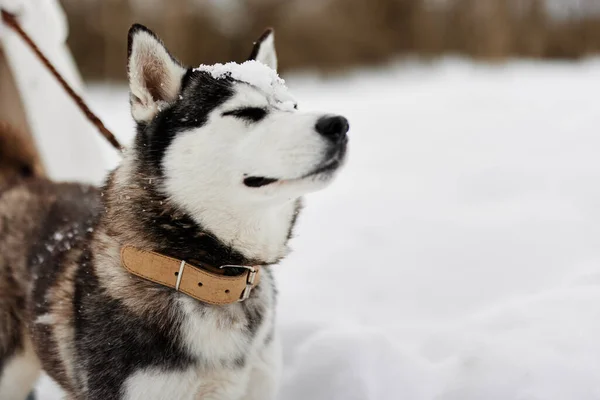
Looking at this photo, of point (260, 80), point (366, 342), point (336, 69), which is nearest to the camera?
point (260, 80)

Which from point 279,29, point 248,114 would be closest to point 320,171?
point 248,114

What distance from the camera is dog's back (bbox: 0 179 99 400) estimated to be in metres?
2.34

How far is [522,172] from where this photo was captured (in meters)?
5.02

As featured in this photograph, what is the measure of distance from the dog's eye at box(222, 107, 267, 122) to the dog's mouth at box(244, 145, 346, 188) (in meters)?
0.20

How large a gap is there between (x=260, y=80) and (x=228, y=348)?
890 mm

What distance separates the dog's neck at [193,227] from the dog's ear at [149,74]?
191 mm

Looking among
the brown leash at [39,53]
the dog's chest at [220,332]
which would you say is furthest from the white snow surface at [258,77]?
the brown leash at [39,53]

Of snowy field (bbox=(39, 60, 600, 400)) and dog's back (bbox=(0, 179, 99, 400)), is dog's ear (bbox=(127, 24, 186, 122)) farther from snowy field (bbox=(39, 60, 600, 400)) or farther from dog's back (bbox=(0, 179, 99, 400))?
snowy field (bbox=(39, 60, 600, 400))

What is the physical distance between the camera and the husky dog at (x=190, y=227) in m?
1.82

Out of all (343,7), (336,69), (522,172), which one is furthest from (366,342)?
(343,7)

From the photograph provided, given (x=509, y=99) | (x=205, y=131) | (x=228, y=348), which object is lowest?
(x=509, y=99)

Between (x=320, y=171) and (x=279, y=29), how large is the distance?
13.8 meters

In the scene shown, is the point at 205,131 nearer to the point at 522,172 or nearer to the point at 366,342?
the point at 366,342

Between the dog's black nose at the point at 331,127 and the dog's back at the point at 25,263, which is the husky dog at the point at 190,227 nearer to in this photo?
the dog's black nose at the point at 331,127
